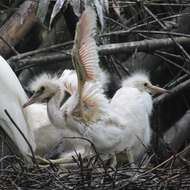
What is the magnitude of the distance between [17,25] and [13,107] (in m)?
1.01

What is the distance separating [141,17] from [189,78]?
0.60 meters

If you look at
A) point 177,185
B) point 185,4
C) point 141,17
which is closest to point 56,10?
point 177,185

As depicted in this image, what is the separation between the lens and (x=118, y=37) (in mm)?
6227

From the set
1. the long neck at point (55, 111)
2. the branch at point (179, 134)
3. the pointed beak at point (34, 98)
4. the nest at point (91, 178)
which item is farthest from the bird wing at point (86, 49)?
the branch at point (179, 134)

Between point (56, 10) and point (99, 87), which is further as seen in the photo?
point (99, 87)

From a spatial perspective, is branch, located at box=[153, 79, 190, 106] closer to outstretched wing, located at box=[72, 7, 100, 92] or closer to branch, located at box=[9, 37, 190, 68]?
branch, located at box=[9, 37, 190, 68]

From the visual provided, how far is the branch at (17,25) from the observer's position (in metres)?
5.68

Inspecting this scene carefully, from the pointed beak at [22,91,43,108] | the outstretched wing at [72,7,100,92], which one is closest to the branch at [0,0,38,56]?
the pointed beak at [22,91,43,108]

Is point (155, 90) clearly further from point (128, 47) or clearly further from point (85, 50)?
point (85, 50)

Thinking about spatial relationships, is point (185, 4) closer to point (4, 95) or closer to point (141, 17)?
point (141, 17)

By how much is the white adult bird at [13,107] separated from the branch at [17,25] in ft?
2.42

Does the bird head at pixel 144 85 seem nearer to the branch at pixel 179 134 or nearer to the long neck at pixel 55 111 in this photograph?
the long neck at pixel 55 111

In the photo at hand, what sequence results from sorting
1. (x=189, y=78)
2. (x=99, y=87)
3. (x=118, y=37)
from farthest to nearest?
1. (x=118, y=37)
2. (x=189, y=78)
3. (x=99, y=87)

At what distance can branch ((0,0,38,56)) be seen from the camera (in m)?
5.68
